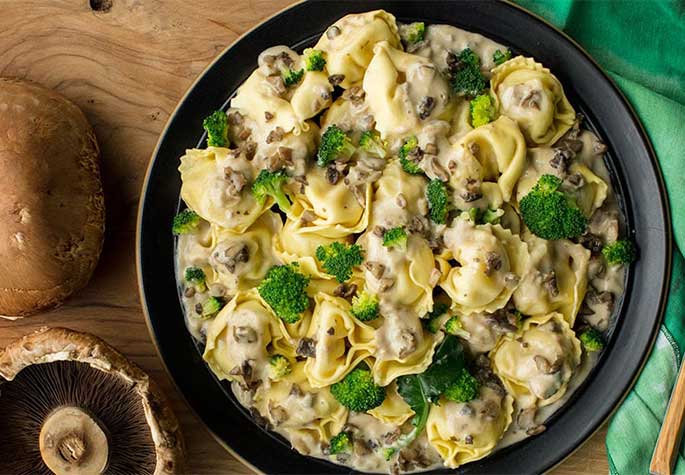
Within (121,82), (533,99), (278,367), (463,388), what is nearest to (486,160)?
(533,99)

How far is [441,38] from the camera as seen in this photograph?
164 inches

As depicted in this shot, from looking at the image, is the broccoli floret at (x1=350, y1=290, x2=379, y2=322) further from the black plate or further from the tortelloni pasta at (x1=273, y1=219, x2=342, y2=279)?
the black plate

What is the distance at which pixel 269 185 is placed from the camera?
13.2 feet

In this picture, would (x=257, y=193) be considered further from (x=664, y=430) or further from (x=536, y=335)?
(x=664, y=430)

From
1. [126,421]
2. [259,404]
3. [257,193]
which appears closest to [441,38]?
[257,193]

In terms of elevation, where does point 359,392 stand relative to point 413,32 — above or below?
below

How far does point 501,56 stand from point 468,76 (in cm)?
23

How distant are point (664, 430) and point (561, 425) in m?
0.50

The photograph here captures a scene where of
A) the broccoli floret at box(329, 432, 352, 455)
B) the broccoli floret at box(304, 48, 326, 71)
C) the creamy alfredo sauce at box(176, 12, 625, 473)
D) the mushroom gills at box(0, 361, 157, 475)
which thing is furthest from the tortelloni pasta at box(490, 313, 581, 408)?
the mushroom gills at box(0, 361, 157, 475)

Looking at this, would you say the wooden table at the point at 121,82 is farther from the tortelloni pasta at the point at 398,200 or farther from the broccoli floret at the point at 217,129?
the tortelloni pasta at the point at 398,200

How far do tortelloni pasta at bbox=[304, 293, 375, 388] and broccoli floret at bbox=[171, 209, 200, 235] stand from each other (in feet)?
2.46

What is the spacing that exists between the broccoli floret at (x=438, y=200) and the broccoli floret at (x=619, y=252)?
83cm

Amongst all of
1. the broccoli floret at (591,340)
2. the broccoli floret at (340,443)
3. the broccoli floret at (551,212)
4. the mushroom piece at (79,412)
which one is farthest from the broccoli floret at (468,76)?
the mushroom piece at (79,412)

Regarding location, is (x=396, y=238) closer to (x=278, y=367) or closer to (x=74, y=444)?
(x=278, y=367)
